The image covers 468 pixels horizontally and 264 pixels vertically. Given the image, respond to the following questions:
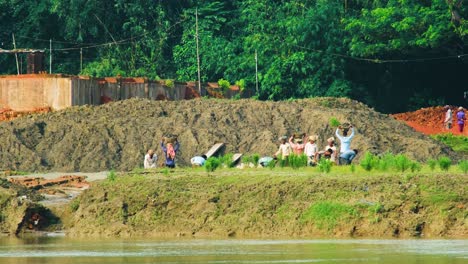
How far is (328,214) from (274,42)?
102 ft

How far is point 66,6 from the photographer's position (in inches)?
2227

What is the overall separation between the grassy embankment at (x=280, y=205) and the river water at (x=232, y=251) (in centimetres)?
82

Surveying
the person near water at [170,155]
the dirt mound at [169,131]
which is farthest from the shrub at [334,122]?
the person near water at [170,155]

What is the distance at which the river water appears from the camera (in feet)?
68.0

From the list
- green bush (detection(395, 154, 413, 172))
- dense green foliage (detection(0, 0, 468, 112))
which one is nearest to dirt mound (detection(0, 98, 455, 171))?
green bush (detection(395, 154, 413, 172))

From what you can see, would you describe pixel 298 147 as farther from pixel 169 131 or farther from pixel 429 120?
pixel 429 120

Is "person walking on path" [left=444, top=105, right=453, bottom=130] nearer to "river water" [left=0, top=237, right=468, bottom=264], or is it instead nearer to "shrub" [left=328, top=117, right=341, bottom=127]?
"shrub" [left=328, top=117, right=341, bottom=127]

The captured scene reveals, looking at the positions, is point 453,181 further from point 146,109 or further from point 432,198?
point 146,109

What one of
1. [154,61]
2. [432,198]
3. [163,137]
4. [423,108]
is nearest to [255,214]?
[432,198]

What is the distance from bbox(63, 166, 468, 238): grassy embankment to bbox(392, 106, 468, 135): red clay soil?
22.8 meters

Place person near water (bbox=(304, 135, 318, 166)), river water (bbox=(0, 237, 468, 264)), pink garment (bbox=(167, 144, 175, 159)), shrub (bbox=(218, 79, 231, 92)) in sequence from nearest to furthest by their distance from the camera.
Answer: river water (bbox=(0, 237, 468, 264)) < person near water (bbox=(304, 135, 318, 166)) < pink garment (bbox=(167, 144, 175, 159)) < shrub (bbox=(218, 79, 231, 92))

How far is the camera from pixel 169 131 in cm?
3769

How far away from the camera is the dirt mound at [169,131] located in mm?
36438

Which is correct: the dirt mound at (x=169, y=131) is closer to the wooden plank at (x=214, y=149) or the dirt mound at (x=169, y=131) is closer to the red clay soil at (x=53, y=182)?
the wooden plank at (x=214, y=149)
